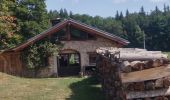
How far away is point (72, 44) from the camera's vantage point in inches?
1436

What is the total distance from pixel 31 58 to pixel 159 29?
72054 millimetres

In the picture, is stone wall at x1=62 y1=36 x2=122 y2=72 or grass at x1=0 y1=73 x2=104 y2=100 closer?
grass at x1=0 y1=73 x2=104 y2=100

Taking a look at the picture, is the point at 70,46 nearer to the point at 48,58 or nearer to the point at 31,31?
the point at 48,58

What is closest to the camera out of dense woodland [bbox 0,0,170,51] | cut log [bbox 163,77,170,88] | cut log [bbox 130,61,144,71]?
cut log [bbox 163,77,170,88]

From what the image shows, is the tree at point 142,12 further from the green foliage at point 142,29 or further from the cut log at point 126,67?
the cut log at point 126,67

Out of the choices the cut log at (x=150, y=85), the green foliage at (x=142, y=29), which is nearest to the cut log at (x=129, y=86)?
the cut log at (x=150, y=85)

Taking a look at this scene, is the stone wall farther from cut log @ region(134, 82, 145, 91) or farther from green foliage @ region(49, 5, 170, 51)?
green foliage @ region(49, 5, 170, 51)

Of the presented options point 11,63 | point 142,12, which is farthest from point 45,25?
point 142,12

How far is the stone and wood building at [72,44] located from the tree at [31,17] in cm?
1155

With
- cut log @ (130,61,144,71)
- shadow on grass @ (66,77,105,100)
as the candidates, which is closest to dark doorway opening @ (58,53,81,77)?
shadow on grass @ (66,77,105,100)

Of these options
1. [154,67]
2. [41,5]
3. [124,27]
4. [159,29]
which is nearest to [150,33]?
[159,29]

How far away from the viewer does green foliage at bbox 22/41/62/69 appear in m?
35.7

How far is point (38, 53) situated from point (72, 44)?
2884 mm

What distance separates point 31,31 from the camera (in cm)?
4828
